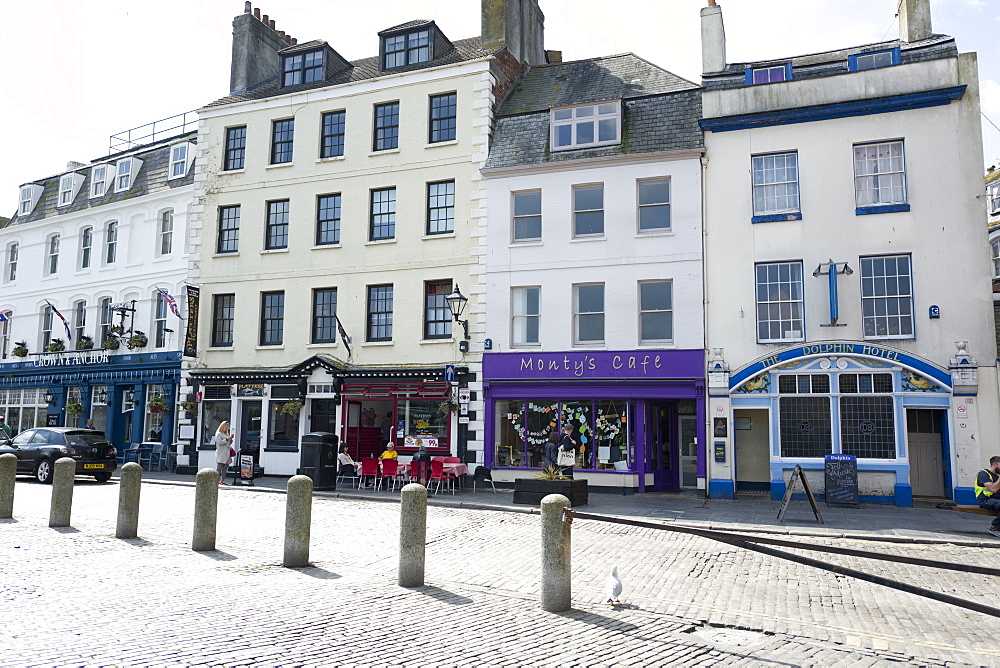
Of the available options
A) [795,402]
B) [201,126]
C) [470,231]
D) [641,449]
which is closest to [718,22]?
[470,231]

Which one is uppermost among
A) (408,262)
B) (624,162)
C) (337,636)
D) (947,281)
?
(624,162)

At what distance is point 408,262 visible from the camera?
22.9m

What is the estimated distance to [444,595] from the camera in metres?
7.73

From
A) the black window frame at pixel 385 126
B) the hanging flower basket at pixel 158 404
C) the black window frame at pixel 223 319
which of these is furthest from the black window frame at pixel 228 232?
the black window frame at pixel 385 126

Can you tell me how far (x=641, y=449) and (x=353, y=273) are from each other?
1037 centimetres

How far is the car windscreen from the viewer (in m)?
20.6

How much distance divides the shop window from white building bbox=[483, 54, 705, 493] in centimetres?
197

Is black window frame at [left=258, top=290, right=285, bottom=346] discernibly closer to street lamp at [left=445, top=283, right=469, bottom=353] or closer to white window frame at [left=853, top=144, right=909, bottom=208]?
street lamp at [left=445, top=283, right=469, bottom=353]

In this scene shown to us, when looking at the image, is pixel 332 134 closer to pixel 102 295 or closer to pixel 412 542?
pixel 102 295

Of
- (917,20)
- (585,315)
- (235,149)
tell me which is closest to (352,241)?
(235,149)

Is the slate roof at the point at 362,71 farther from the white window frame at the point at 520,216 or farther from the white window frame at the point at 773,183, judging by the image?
the white window frame at the point at 773,183

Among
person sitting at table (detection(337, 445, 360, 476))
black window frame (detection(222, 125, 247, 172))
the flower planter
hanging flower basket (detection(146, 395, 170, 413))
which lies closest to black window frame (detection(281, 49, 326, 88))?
black window frame (detection(222, 125, 247, 172))

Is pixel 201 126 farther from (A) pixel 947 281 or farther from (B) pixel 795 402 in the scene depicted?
(A) pixel 947 281

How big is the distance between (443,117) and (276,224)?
21.9 feet
